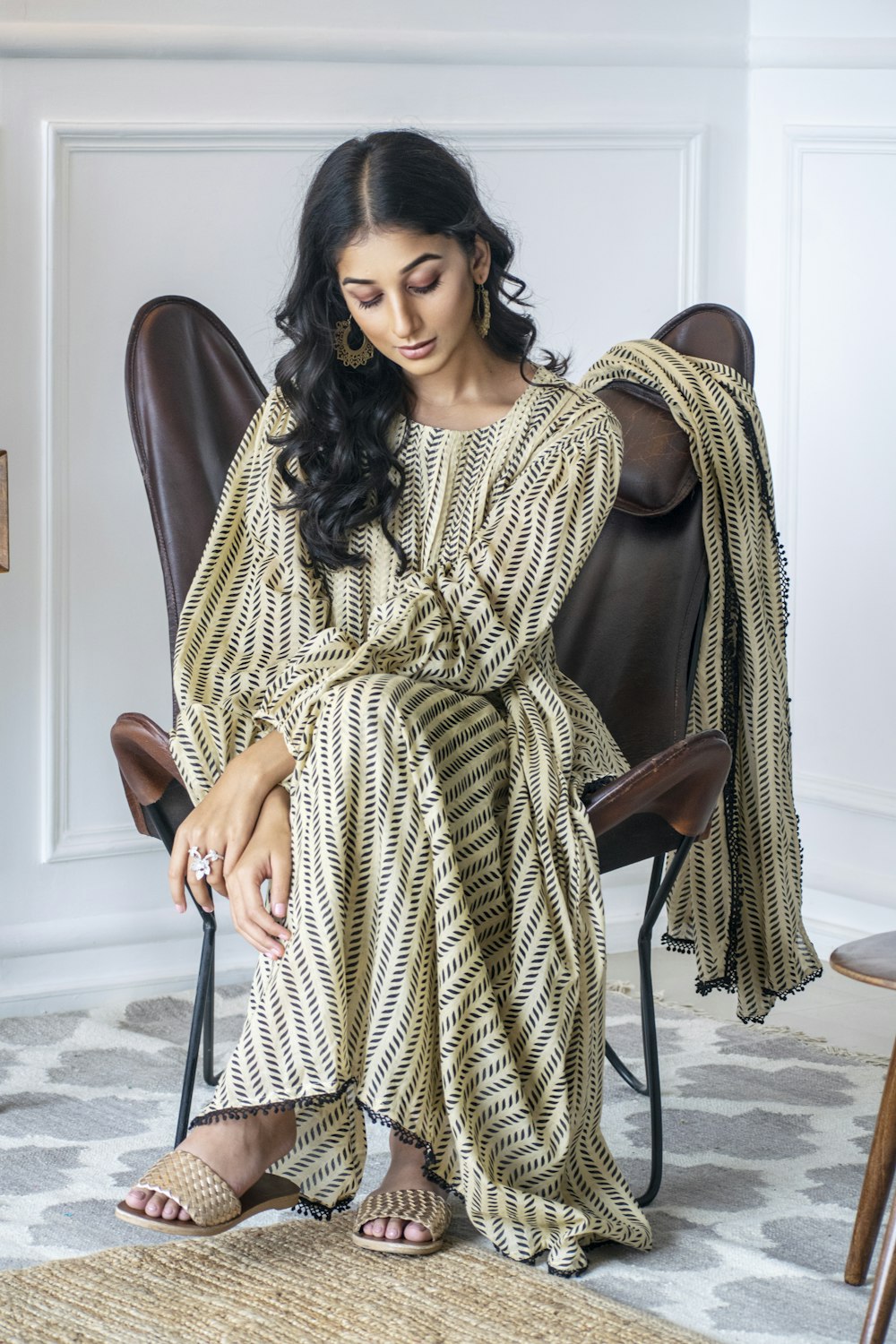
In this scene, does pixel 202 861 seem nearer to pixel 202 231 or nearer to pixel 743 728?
pixel 743 728

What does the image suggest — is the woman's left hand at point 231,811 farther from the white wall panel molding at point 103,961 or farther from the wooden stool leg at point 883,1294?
the white wall panel molding at point 103,961

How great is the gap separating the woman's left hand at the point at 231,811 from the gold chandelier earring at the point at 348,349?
1.90ft

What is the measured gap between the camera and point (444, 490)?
2068mm

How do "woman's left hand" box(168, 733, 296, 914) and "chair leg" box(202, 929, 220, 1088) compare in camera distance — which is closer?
"woman's left hand" box(168, 733, 296, 914)

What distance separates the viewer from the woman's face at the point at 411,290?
1.95 metres

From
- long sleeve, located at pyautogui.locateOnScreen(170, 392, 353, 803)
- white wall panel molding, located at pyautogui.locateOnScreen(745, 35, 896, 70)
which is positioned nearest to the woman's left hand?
long sleeve, located at pyautogui.locateOnScreen(170, 392, 353, 803)

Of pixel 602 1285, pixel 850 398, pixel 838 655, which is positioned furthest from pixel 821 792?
pixel 602 1285

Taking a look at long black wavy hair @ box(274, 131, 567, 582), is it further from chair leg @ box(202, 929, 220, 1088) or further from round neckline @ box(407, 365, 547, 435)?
chair leg @ box(202, 929, 220, 1088)

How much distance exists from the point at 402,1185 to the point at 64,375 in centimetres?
153

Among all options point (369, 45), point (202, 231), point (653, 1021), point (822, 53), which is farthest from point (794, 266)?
point (653, 1021)

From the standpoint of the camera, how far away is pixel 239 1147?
1693 mm

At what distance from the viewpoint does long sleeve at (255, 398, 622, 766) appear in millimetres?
1841

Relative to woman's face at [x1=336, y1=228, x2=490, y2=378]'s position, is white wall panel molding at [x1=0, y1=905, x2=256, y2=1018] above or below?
below

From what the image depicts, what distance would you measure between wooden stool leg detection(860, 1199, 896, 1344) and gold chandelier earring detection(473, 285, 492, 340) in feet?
3.84
